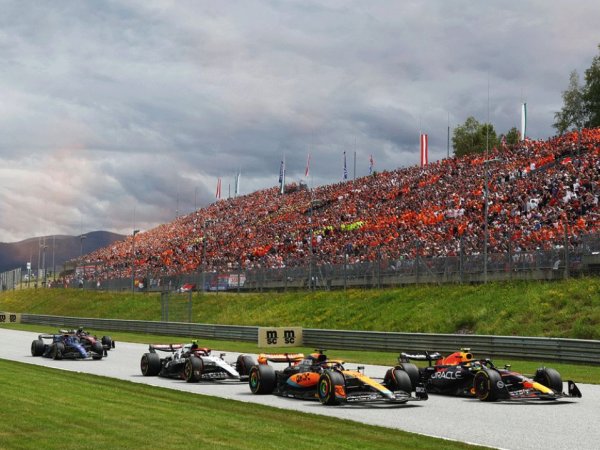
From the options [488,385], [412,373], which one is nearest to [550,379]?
[488,385]

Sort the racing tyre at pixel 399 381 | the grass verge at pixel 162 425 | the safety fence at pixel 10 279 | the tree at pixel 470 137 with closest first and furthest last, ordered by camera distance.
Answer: the grass verge at pixel 162 425 → the racing tyre at pixel 399 381 → the safety fence at pixel 10 279 → the tree at pixel 470 137

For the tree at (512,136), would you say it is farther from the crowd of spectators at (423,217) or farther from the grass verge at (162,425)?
the grass verge at (162,425)

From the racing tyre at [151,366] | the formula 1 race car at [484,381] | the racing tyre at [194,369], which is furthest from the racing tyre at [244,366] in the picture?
the formula 1 race car at [484,381]

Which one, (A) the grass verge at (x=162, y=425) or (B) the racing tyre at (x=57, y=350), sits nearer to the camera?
(A) the grass verge at (x=162, y=425)

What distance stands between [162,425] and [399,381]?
5.41 m

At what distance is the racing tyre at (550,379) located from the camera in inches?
648

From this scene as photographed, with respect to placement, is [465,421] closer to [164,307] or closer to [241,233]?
[164,307]

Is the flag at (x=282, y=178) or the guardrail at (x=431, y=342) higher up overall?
the flag at (x=282, y=178)

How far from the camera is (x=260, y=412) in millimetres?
14438

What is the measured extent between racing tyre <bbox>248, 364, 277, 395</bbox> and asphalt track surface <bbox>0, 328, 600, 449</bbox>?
8.2 inches

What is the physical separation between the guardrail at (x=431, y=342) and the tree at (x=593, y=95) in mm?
48134

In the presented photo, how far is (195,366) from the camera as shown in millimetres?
20438

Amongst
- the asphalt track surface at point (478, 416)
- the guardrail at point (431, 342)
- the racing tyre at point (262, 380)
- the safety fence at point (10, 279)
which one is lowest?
the asphalt track surface at point (478, 416)

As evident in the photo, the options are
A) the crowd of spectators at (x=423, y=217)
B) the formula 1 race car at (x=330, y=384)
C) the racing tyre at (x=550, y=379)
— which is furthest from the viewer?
the crowd of spectators at (x=423, y=217)
